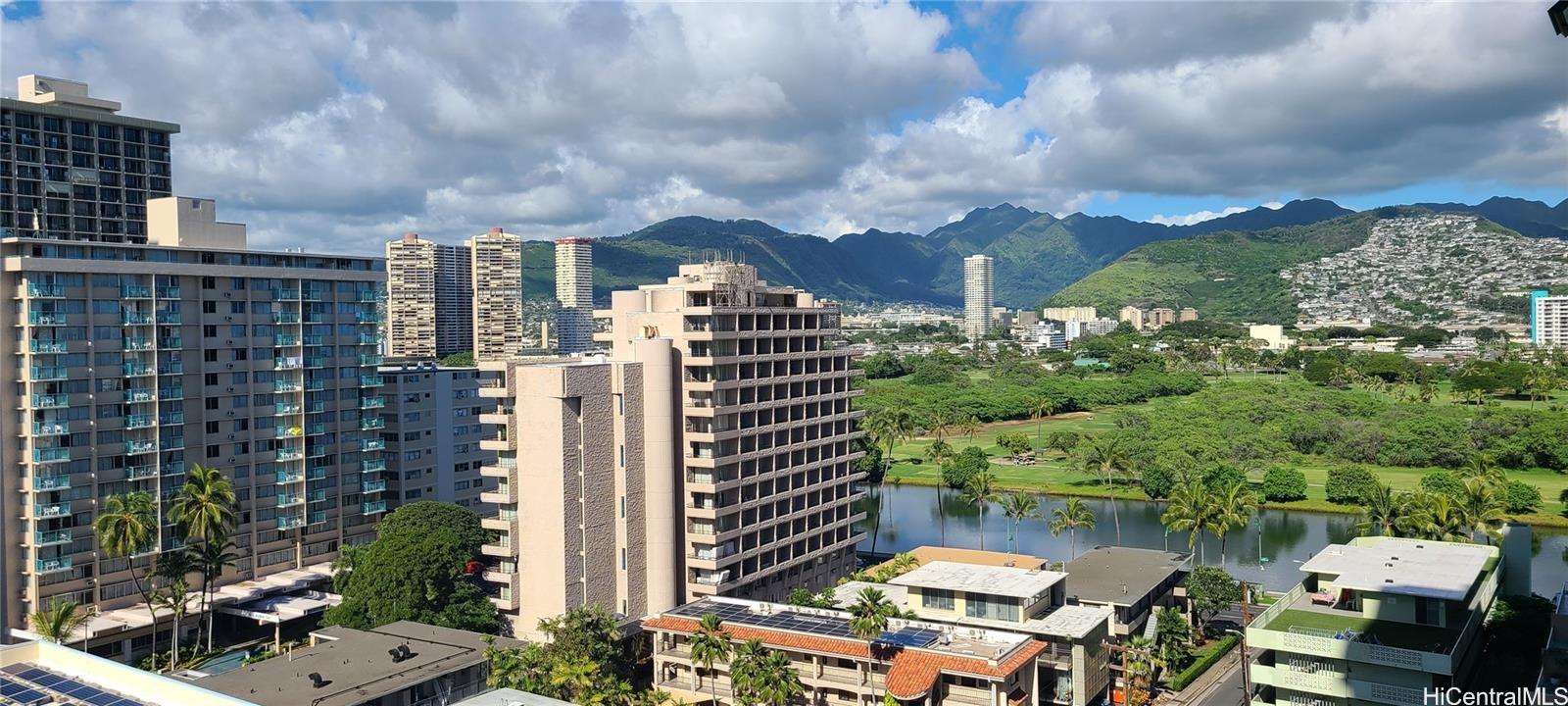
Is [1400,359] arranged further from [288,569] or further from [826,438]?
[288,569]

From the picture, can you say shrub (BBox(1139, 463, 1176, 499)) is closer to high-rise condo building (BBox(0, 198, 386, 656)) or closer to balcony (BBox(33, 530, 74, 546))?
high-rise condo building (BBox(0, 198, 386, 656))

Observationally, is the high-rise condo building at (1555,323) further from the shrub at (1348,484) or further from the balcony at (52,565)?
the balcony at (52,565)

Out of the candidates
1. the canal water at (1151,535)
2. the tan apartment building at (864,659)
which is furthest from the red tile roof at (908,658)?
the canal water at (1151,535)

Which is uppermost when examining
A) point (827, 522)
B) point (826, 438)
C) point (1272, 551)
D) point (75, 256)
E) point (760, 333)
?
point (75, 256)

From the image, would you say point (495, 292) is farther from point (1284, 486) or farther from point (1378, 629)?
point (1378, 629)

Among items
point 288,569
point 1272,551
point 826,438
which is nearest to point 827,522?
point 826,438
